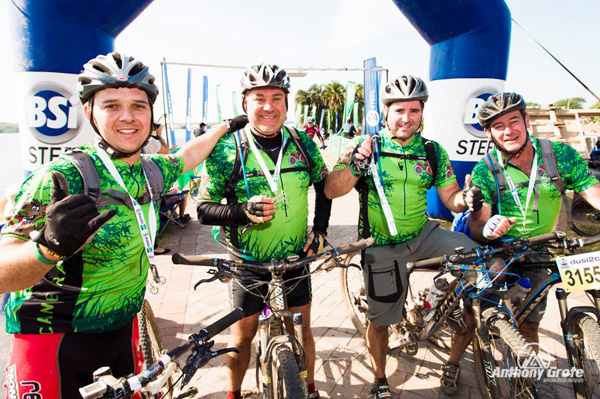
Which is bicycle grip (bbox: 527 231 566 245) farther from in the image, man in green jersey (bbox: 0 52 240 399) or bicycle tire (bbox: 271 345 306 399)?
man in green jersey (bbox: 0 52 240 399)

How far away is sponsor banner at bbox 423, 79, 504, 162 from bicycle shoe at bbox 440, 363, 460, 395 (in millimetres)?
5357

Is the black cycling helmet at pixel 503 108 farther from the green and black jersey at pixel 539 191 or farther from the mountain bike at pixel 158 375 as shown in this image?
the mountain bike at pixel 158 375

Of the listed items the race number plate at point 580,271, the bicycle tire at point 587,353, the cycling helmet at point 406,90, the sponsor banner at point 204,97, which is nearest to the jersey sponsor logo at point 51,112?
the cycling helmet at point 406,90

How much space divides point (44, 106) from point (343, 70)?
1110 cm

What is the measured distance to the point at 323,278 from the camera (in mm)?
5391

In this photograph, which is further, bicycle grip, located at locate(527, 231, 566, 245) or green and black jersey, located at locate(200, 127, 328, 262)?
green and black jersey, located at locate(200, 127, 328, 262)

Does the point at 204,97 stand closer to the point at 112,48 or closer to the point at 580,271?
the point at 112,48

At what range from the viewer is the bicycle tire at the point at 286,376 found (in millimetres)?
1780

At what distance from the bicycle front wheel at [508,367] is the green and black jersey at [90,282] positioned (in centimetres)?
240

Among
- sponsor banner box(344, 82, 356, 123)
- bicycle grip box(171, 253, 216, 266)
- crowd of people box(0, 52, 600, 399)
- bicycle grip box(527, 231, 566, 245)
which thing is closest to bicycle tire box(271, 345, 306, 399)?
crowd of people box(0, 52, 600, 399)

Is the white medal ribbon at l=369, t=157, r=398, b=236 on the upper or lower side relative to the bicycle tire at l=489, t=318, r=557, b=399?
upper

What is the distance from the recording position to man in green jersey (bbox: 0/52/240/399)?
1650 millimetres

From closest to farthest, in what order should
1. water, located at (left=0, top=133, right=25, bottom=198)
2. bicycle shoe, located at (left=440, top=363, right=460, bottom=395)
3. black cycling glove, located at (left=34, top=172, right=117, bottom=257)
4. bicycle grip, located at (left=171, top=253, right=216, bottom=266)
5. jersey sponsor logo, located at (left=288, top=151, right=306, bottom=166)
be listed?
1. black cycling glove, located at (left=34, top=172, right=117, bottom=257)
2. bicycle grip, located at (left=171, top=253, right=216, bottom=266)
3. jersey sponsor logo, located at (left=288, top=151, right=306, bottom=166)
4. bicycle shoe, located at (left=440, top=363, right=460, bottom=395)
5. water, located at (left=0, top=133, right=25, bottom=198)

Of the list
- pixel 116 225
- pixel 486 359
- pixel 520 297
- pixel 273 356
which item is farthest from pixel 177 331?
pixel 520 297
